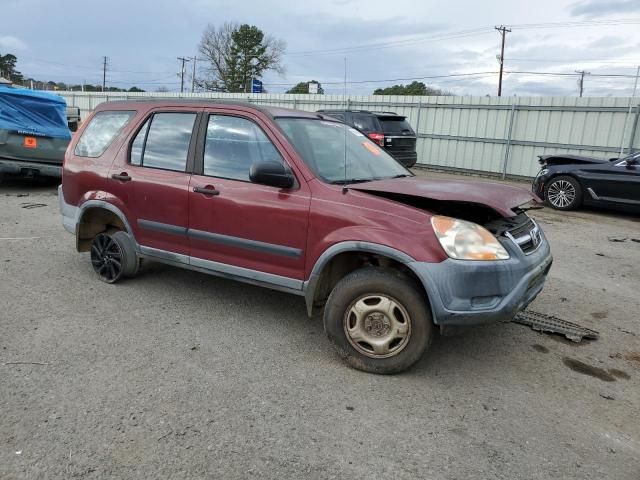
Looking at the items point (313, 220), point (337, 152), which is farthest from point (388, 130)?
point (313, 220)

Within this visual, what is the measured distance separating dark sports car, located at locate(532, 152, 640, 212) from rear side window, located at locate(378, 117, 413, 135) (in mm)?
3386

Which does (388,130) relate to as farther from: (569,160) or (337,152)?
(337,152)

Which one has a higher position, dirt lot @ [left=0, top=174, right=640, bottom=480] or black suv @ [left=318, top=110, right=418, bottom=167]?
black suv @ [left=318, top=110, right=418, bottom=167]

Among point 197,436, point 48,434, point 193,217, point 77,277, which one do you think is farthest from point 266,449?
point 77,277

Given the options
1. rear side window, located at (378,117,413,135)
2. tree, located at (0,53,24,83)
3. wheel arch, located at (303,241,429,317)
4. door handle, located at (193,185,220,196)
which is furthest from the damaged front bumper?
tree, located at (0,53,24,83)

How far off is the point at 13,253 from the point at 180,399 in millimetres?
4110

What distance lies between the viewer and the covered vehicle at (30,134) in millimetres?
9688

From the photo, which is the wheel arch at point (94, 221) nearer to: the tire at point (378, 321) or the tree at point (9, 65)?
the tire at point (378, 321)

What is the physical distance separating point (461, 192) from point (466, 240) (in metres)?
0.38

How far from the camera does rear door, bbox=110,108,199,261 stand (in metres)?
4.42

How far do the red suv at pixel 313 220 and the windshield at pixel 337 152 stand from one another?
0.02 meters

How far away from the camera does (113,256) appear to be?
16.7 feet

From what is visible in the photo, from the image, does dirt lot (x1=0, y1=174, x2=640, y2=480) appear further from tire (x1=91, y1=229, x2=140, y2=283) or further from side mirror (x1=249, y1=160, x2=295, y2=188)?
side mirror (x1=249, y1=160, x2=295, y2=188)

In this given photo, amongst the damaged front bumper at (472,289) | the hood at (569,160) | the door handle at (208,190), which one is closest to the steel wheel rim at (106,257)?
the door handle at (208,190)
